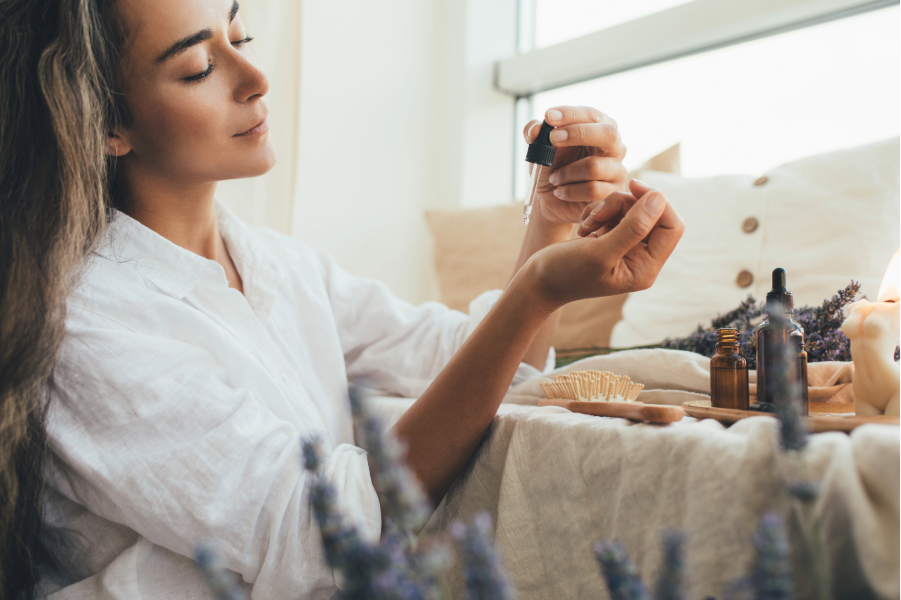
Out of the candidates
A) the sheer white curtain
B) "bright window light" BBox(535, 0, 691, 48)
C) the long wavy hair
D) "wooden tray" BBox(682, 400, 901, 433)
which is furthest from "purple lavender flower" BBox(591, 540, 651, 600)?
"bright window light" BBox(535, 0, 691, 48)

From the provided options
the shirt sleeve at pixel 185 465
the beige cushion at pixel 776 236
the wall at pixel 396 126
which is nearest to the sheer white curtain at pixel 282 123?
the wall at pixel 396 126

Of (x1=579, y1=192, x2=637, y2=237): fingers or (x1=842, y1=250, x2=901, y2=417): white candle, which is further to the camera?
(x1=579, y1=192, x2=637, y2=237): fingers

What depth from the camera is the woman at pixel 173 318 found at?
2.08 feet

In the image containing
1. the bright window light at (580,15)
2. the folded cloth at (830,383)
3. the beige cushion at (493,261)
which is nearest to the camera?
the folded cloth at (830,383)

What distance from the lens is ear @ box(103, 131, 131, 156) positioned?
0.89m

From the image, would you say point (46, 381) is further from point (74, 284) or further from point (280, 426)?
point (280, 426)

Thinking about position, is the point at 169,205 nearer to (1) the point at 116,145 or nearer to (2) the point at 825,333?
(1) the point at 116,145

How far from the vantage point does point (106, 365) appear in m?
0.67

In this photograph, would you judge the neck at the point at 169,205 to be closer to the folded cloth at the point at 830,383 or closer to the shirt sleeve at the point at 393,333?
the shirt sleeve at the point at 393,333

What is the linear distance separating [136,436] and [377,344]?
1.69 feet

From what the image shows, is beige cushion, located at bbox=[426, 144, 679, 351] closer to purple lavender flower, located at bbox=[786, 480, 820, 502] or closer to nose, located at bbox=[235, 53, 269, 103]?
nose, located at bbox=[235, 53, 269, 103]

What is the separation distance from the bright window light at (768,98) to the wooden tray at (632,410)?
1144mm

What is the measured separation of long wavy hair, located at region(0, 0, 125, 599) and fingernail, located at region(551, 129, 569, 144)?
1.96 ft

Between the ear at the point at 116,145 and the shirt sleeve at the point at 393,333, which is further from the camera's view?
the shirt sleeve at the point at 393,333
